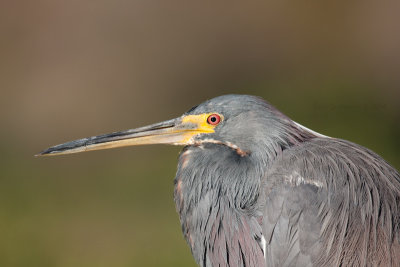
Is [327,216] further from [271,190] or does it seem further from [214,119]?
[214,119]

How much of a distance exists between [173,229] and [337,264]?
10.2ft

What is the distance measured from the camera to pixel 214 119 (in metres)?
3.02

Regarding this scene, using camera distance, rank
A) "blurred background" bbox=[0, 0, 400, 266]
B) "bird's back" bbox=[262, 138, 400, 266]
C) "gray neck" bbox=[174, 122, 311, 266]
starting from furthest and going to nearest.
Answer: "blurred background" bbox=[0, 0, 400, 266], "gray neck" bbox=[174, 122, 311, 266], "bird's back" bbox=[262, 138, 400, 266]

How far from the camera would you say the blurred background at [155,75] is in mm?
6699

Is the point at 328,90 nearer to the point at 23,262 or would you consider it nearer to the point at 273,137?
the point at 23,262

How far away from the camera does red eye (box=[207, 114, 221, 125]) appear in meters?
3.01

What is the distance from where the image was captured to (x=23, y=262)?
526cm


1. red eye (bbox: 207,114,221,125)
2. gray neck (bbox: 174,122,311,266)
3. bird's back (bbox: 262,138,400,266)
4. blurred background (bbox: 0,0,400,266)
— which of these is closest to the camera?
bird's back (bbox: 262,138,400,266)

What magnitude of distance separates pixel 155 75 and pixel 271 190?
5.10 m

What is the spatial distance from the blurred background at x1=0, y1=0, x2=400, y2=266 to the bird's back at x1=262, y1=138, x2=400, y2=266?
3.43 m

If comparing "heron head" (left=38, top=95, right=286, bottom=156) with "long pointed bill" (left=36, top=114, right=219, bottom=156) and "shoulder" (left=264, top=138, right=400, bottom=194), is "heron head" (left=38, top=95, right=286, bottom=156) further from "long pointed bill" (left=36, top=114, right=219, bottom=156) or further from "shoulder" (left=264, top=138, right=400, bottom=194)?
"shoulder" (left=264, top=138, right=400, bottom=194)

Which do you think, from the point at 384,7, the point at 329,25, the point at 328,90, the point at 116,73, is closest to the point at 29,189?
the point at 116,73

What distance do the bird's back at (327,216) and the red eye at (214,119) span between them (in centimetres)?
32

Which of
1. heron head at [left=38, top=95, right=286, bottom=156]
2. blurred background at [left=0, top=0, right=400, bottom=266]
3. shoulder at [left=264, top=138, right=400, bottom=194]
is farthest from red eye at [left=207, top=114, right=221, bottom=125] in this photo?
blurred background at [left=0, top=0, right=400, bottom=266]
